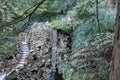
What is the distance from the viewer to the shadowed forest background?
2721 millimetres

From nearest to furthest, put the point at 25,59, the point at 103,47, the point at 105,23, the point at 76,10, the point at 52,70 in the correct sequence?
the point at 103,47 < the point at 105,23 < the point at 76,10 < the point at 52,70 < the point at 25,59

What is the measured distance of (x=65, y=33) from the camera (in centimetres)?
757

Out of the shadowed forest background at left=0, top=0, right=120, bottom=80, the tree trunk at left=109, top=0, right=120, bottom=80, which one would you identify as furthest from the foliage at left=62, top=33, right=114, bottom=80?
the tree trunk at left=109, top=0, right=120, bottom=80

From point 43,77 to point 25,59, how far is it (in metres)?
1.38

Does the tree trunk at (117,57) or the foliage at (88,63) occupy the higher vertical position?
the tree trunk at (117,57)

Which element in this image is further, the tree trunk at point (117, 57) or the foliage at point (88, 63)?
the foliage at point (88, 63)

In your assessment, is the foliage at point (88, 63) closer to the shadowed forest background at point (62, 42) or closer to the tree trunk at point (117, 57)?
the shadowed forest background at point (62, 42)

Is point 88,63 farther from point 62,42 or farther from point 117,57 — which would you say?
point 62,42

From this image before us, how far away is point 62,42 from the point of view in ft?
24.1

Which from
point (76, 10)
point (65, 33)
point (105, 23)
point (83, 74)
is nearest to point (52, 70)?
point (65, 33)

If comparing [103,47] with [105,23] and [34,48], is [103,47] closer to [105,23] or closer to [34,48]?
[105,23]

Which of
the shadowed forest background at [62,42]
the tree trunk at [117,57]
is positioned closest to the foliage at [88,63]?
the shadowed forest background at [62,42]

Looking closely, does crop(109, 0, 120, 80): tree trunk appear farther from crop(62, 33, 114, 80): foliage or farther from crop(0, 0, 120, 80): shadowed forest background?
crop(62, 33, 114, 80): foliage

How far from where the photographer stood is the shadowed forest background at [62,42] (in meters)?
2.72
